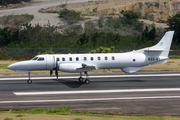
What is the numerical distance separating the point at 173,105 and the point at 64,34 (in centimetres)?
5233

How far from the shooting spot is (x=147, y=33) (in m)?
71.6

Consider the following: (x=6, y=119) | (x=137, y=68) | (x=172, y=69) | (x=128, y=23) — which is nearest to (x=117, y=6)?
(x=128, y=23)

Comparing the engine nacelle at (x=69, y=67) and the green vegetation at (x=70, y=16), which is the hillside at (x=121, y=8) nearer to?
the green vegetation at (x=70, y=16)

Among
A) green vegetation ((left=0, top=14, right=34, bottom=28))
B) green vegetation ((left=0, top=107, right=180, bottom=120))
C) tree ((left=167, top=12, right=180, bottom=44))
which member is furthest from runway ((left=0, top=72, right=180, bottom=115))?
green vegetation ((left=0, top=14, right=34, bottom=28))

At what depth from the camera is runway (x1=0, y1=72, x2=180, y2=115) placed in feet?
82.5

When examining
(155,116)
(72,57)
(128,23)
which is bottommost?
(155,116)

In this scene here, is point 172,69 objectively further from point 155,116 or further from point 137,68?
point 155,116

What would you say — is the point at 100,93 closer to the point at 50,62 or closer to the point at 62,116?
the point at 50,62

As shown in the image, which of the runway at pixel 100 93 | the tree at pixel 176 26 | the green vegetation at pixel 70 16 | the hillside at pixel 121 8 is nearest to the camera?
the runway at pixel 100 93

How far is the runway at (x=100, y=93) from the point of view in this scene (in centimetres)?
2514

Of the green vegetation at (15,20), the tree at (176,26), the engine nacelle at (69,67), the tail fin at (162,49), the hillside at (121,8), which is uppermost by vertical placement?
the hillside at (121,8)

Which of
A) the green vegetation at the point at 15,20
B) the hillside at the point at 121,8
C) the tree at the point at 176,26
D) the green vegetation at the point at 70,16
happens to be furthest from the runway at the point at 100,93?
the hillside at the point at 121,8

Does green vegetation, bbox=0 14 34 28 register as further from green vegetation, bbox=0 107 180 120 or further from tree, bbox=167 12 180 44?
green vegetation, bbox=0 107 180 120

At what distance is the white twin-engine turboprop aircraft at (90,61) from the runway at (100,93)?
1.10 meters
